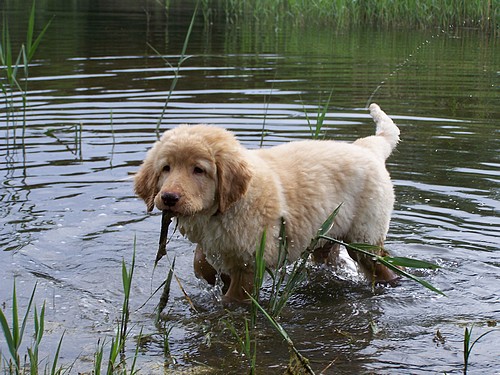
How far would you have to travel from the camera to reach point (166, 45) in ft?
59.1

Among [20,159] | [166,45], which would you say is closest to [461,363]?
[20,159]

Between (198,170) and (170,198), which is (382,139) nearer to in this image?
(198,170)

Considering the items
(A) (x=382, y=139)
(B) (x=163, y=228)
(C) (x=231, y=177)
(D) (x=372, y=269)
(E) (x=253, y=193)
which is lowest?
(D) (x=372, y=269)

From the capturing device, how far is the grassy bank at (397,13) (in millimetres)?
18281

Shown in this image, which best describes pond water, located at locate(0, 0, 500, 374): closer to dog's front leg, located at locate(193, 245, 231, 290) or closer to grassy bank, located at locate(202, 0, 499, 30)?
dog's front leg, located at locate(193, 245, 231, 290)

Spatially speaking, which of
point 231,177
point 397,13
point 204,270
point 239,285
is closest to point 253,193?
point 231,177

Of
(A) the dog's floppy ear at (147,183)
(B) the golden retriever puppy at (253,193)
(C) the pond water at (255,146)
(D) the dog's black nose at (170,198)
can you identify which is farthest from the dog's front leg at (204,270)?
(D) the dog's black nose at (170,198)

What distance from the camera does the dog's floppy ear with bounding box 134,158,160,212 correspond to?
5.15 meters

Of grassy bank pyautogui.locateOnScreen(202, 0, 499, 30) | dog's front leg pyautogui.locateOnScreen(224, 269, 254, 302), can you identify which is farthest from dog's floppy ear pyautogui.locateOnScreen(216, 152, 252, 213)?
grassy bank pyautogui.locateOnScreen(202, 0, 499, 30)

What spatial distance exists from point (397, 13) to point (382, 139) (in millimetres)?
13292

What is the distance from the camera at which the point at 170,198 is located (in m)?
4.67

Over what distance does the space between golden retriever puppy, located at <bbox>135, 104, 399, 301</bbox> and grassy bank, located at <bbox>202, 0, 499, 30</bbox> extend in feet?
42.6

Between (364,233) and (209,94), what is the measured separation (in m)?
7.15

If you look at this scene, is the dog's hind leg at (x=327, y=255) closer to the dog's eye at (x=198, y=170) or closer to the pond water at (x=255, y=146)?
the pond water at (x=255, y=146)
